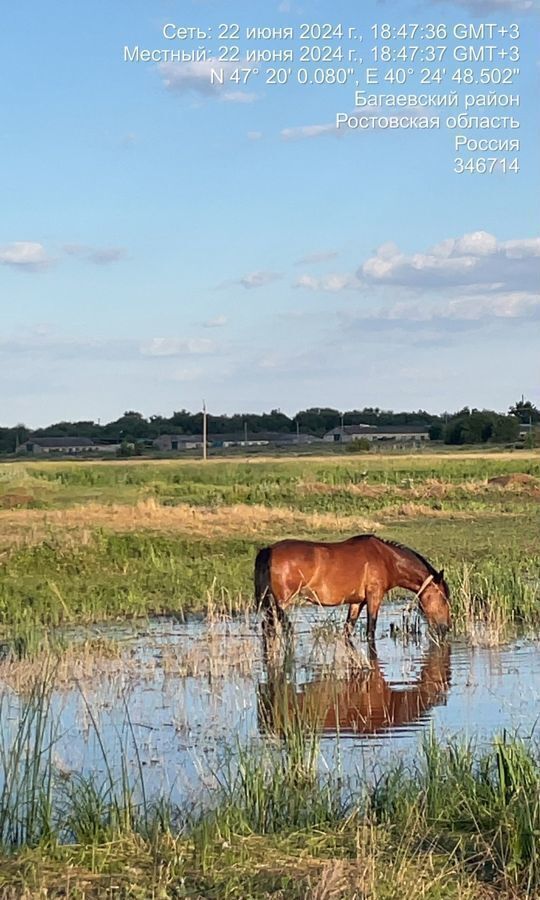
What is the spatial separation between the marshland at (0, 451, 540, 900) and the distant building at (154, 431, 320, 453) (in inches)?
4063

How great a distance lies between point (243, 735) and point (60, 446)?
124 metres

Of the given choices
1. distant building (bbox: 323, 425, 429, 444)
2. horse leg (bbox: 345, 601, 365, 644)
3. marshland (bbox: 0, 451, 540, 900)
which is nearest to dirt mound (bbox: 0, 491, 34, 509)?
marshland (bbox: 0, 451, 540, 900)

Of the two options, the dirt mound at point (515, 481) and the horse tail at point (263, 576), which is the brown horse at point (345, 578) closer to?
the horse tail at point (263, 576)

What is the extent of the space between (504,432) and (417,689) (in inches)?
3835

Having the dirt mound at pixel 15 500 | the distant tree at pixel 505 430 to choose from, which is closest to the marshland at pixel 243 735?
the dirt mound at pixel 15 500

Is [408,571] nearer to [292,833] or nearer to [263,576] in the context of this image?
[263,576]

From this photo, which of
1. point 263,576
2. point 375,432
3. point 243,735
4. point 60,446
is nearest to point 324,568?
point 263,576

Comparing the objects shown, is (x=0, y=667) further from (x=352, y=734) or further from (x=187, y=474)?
(x=187, y=474)

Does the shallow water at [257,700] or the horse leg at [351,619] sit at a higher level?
the horse leg at [351,619]

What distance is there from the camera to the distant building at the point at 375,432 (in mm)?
134875

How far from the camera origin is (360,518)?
104 feet

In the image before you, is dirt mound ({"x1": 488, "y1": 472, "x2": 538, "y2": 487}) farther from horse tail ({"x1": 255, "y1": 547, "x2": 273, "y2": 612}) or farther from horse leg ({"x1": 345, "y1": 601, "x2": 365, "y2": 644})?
horse tail ({"x1": 255, "y1": 547, "x2": 273, "y2": 612})

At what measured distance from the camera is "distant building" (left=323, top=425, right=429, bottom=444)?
443 ft

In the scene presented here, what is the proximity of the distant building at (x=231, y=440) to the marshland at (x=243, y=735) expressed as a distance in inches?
4063
